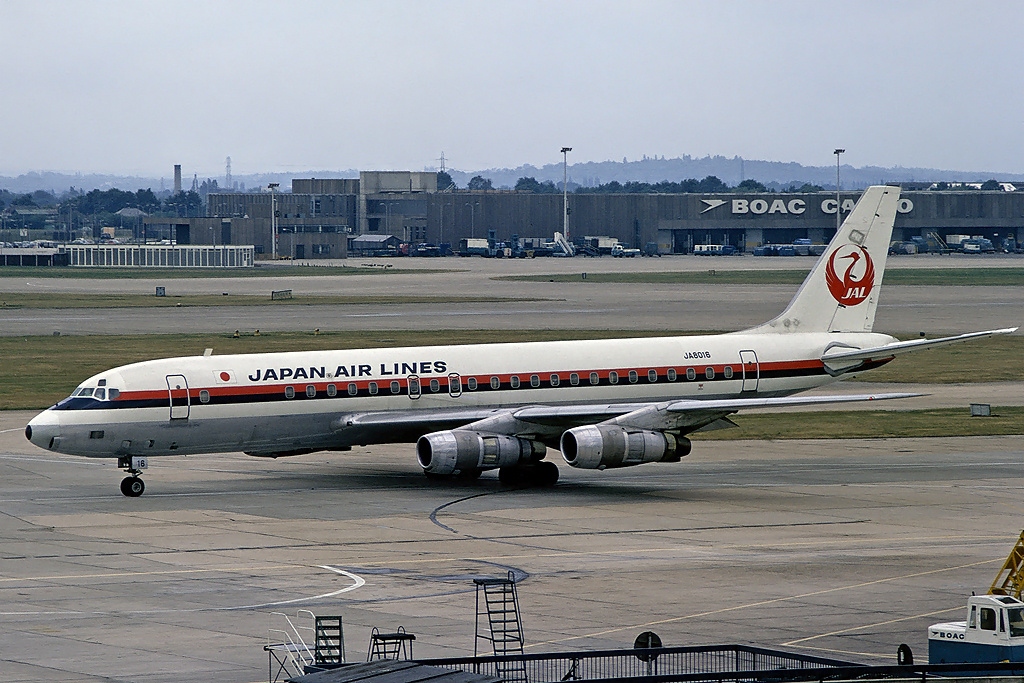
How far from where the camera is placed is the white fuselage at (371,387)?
42.8 meters

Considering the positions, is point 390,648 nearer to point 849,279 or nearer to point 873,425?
point 849,279

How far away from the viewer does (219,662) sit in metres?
25.3

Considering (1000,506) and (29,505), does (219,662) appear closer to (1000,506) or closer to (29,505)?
(29,505)

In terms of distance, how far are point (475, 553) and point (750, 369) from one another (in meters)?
17.7

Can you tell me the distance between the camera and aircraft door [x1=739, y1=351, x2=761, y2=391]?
5034 cm

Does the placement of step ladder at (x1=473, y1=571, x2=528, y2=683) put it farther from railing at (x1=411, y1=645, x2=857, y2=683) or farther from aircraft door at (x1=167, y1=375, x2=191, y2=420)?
aircraft door at (x1=167, y1=375, x2=191, y2=420)

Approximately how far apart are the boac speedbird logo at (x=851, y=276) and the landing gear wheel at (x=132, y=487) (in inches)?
957

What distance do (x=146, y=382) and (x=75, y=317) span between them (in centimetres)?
7911

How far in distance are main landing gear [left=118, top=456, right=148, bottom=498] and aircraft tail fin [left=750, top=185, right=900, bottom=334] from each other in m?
21.5

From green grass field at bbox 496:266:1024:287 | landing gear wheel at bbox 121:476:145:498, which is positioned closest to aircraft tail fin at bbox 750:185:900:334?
landing gear wheel at bbox 121:476:145:498

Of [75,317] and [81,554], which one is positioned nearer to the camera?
[81,554]

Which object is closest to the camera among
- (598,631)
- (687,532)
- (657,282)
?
(598,631)

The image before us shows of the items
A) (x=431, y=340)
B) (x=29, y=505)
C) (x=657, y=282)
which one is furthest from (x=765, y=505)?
(x=657, y=282)

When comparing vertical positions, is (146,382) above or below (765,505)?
above
